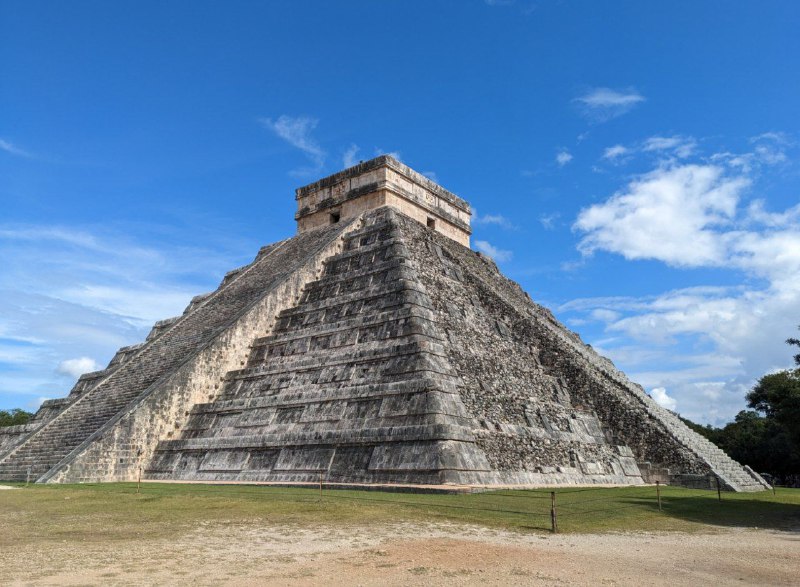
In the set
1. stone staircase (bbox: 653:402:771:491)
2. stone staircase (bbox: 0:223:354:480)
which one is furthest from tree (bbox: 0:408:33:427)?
stone staircase (bbox: 653:402:771:491)

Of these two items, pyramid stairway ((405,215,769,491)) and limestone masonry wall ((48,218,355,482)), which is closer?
limestone masonry wall ((48,218,355,482))

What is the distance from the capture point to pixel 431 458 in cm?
1158

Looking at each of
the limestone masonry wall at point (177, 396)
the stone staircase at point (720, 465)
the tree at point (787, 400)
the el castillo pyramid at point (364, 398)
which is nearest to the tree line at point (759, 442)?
the stone staircase at point (720, 465)

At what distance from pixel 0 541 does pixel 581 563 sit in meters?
5.94

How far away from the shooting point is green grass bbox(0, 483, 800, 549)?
8016 mm

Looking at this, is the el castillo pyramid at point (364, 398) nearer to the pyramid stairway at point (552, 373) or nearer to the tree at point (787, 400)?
the pyramid stairway at point (552, 373)

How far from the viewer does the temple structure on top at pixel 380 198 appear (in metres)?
22.8

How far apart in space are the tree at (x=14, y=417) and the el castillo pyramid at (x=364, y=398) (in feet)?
87.8

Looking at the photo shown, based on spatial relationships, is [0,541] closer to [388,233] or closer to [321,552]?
[321,552]

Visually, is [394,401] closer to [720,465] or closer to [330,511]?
[330,511]

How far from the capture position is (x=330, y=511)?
9023mm

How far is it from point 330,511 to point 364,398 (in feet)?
14.9

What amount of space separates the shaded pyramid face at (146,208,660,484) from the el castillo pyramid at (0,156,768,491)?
4 cm

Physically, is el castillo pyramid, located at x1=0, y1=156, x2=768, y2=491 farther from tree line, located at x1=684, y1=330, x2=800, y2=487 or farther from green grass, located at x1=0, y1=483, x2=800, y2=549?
tree line, located at x1=684, y1=330, x2=800, y2=487
